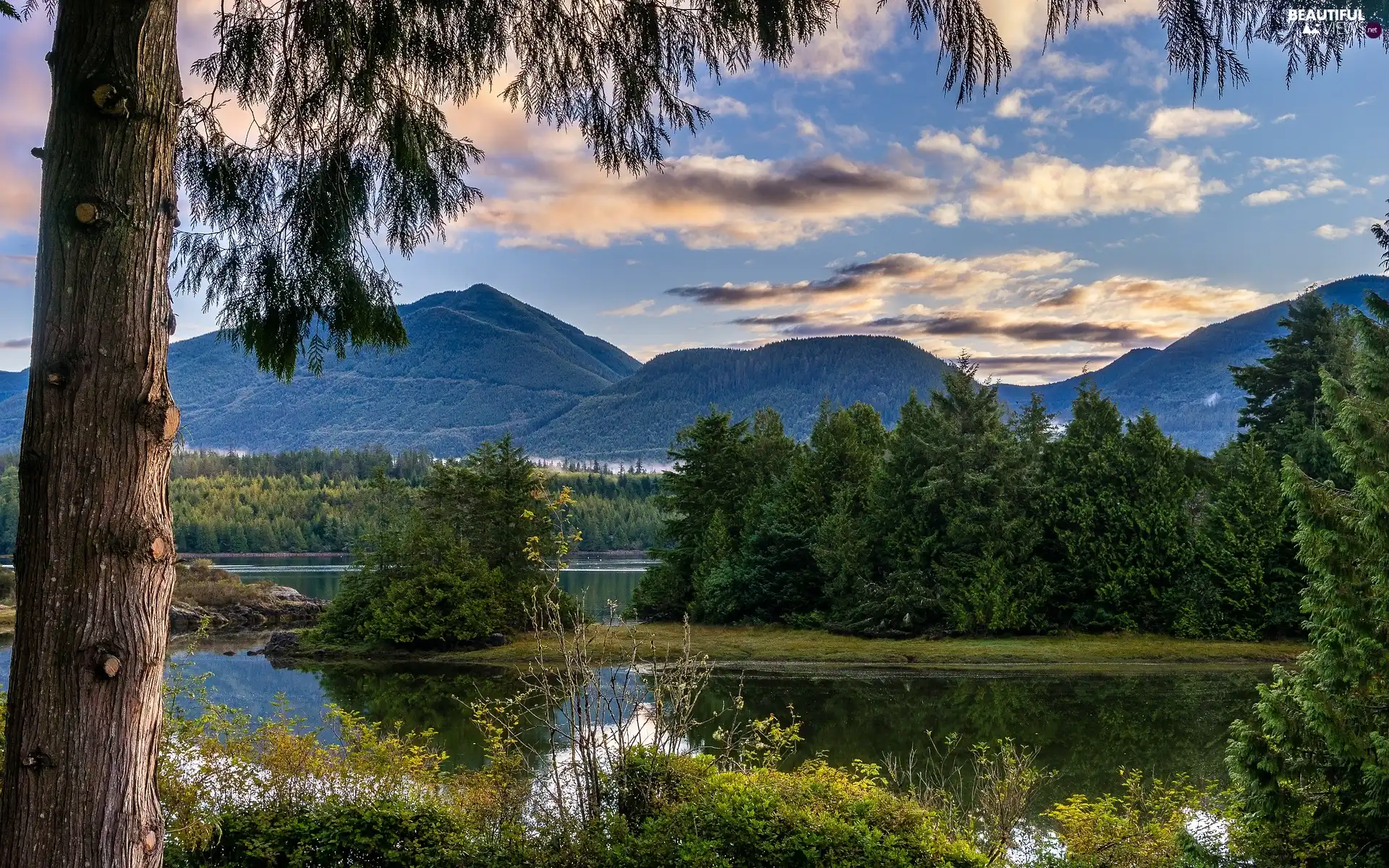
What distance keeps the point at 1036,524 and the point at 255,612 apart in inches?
1129

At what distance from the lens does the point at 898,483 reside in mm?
30594

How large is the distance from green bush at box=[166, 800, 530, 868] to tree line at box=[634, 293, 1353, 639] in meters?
20.2

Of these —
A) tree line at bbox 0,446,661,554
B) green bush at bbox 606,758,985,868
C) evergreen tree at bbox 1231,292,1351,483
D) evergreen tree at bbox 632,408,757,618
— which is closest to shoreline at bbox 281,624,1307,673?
evergreen tree at bbox 632,408,757,618

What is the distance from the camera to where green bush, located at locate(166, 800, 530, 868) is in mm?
5867

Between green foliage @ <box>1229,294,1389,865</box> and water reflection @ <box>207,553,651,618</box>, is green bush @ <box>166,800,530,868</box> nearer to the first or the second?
green foliage @ <box>1229,294,1389,865</box>

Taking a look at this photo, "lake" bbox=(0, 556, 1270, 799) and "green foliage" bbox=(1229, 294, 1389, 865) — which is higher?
"green foliage" bbox=(1229, 294, 1389, 865)

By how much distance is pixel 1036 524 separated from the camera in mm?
29016

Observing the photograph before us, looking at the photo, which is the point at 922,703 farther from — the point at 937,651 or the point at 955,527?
the point at 955,527

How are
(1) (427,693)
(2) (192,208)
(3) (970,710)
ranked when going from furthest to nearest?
(1) (427,693)
(3) (970,710)
(2) (192,208)

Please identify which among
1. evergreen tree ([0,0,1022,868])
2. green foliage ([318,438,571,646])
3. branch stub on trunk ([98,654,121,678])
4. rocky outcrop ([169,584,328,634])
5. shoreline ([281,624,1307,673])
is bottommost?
rocky outcrop ([169,584,328,634])

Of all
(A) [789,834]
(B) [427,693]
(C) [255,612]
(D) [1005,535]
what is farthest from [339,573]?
(A) [789,834]

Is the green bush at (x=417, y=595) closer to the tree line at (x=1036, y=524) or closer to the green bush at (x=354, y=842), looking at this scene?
the tree line at (x=1036, y=524)

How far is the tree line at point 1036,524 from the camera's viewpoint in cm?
2683

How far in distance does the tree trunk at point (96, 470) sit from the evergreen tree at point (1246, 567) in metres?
28.3
